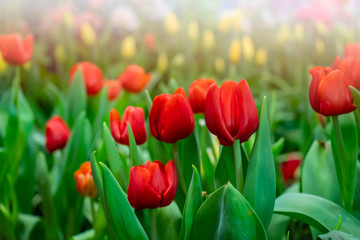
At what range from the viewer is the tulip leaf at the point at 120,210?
0.54 meters

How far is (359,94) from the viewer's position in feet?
1.93

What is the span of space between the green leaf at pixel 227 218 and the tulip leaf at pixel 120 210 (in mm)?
70

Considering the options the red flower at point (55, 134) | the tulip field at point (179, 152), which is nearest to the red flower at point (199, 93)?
the tulip field at point (179, 152)

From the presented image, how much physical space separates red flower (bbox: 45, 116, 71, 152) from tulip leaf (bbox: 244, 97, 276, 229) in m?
0.50

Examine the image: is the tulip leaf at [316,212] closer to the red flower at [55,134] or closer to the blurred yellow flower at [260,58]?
the red flower at [55,134]

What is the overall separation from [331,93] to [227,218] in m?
0.20

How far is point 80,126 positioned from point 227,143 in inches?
18.8

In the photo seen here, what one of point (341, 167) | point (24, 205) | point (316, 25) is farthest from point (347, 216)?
point (316, 25)

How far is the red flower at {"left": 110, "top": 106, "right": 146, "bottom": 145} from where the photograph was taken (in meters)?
0.62

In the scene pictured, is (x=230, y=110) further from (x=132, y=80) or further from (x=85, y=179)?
(x=132, y=80)

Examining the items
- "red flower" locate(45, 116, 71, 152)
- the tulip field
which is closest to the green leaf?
the tulip field

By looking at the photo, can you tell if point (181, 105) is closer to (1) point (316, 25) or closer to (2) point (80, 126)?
Result: (2) point (80, 126)

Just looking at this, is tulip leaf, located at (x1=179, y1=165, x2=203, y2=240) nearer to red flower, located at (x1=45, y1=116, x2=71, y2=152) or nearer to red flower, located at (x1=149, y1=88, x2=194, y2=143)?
red flower, located at (x1=149, y1=88, x2=194, y2=143)

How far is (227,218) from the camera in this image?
0.52 metres
